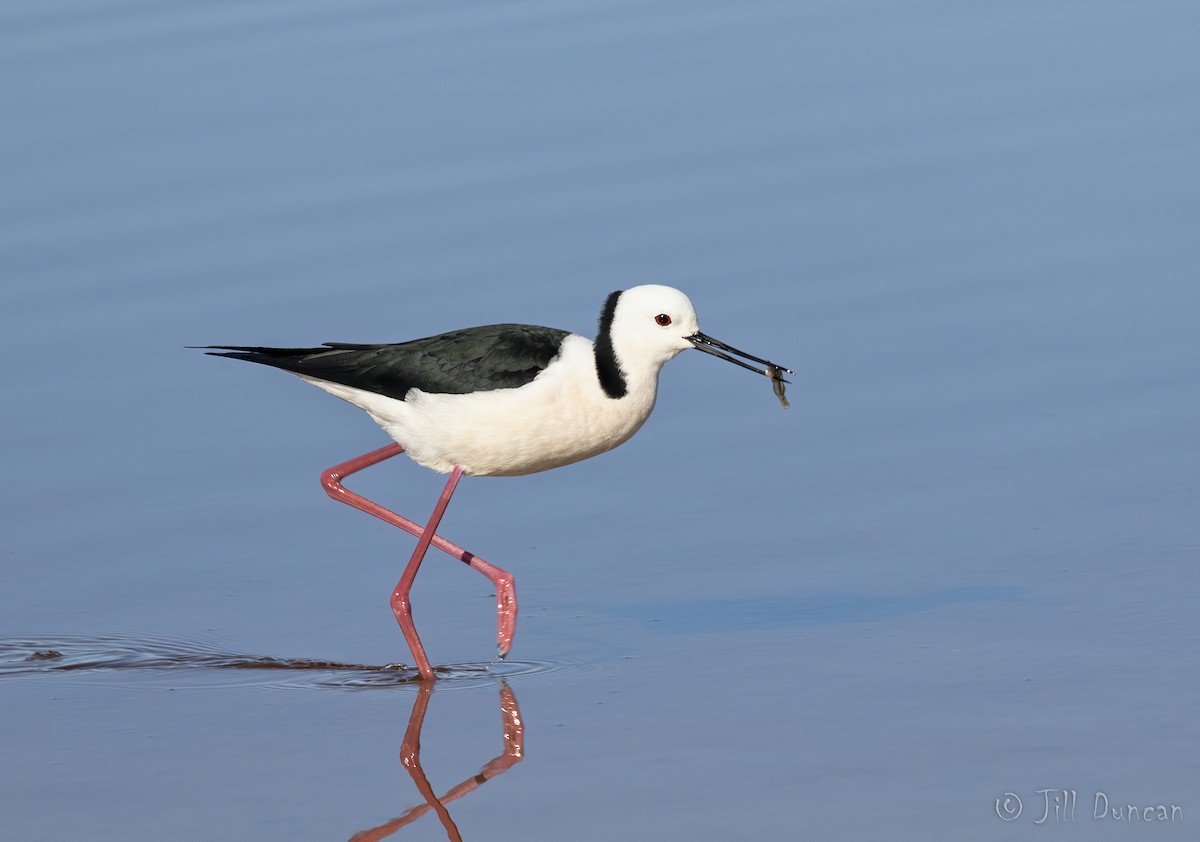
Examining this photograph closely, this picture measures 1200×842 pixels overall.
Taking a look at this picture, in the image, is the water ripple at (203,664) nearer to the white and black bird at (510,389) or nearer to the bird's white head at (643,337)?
the white and black bird at (510,389)

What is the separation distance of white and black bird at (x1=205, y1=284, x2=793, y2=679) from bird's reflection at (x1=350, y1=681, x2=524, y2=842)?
272mm

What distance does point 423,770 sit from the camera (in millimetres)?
5973

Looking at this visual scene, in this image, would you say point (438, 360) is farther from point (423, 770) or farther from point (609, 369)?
point (423, 770)

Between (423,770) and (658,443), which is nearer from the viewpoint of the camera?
(423,770)

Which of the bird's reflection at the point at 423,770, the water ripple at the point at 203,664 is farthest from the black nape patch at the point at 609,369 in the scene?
the bird's reflection at the point at 423,770

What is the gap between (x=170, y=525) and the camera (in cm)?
795

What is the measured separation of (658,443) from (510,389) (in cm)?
161

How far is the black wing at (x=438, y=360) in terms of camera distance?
7113mm

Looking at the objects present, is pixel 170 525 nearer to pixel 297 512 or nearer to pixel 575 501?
pixel 297 512

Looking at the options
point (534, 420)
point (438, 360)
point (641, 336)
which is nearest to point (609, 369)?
point (641, 336)

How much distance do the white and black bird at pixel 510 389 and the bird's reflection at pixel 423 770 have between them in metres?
0.27

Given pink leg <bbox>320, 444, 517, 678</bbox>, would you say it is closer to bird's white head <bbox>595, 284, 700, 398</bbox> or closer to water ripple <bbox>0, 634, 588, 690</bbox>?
water ripple <bbox>0, 634, 588, 690</bbox>

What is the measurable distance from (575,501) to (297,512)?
106cm

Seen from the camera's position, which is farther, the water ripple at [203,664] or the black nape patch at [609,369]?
the black nape patch at [609,369]
